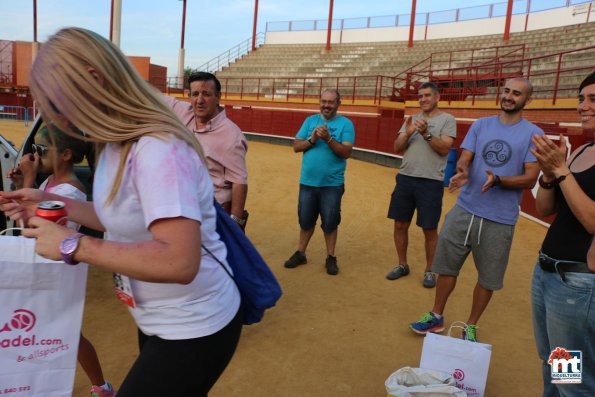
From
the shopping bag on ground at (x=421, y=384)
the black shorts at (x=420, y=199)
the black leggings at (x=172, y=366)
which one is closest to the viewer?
the black leggings at (x=172, y=366)

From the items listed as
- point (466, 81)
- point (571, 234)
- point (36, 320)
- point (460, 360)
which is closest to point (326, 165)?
point (460, 360)

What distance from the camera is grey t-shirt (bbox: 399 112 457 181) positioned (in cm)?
447

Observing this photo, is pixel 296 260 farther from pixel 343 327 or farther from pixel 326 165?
pixel 343 327

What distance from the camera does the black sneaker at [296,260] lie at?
4.96 meters

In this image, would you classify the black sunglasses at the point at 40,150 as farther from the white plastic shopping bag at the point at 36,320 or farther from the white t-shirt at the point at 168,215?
the white t-shirt at the point at 168,215

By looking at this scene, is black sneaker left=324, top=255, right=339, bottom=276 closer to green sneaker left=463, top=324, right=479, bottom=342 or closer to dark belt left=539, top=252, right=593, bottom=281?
green sneaker left=463, top=324, right=479, bottom=342

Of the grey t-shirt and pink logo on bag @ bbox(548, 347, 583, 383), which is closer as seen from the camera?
pink logo on bag @ bbox(548, 347, 583, 383)

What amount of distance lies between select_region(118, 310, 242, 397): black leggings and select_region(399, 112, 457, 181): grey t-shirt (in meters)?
3.56

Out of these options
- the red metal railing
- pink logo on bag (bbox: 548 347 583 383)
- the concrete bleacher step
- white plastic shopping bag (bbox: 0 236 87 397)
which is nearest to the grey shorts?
pink logo on bag (bbox: 548 347 583 383)

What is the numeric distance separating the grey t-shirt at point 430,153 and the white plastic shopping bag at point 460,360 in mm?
2289

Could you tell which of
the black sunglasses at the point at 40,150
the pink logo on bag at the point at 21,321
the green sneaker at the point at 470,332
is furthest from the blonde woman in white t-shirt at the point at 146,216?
the green sneaker at the point at 470,332

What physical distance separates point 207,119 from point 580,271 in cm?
254

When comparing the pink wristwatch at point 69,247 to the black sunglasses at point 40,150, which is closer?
the pink wristwatch at point 69,247

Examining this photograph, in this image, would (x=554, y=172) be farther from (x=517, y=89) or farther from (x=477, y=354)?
(x=517, y=89)
